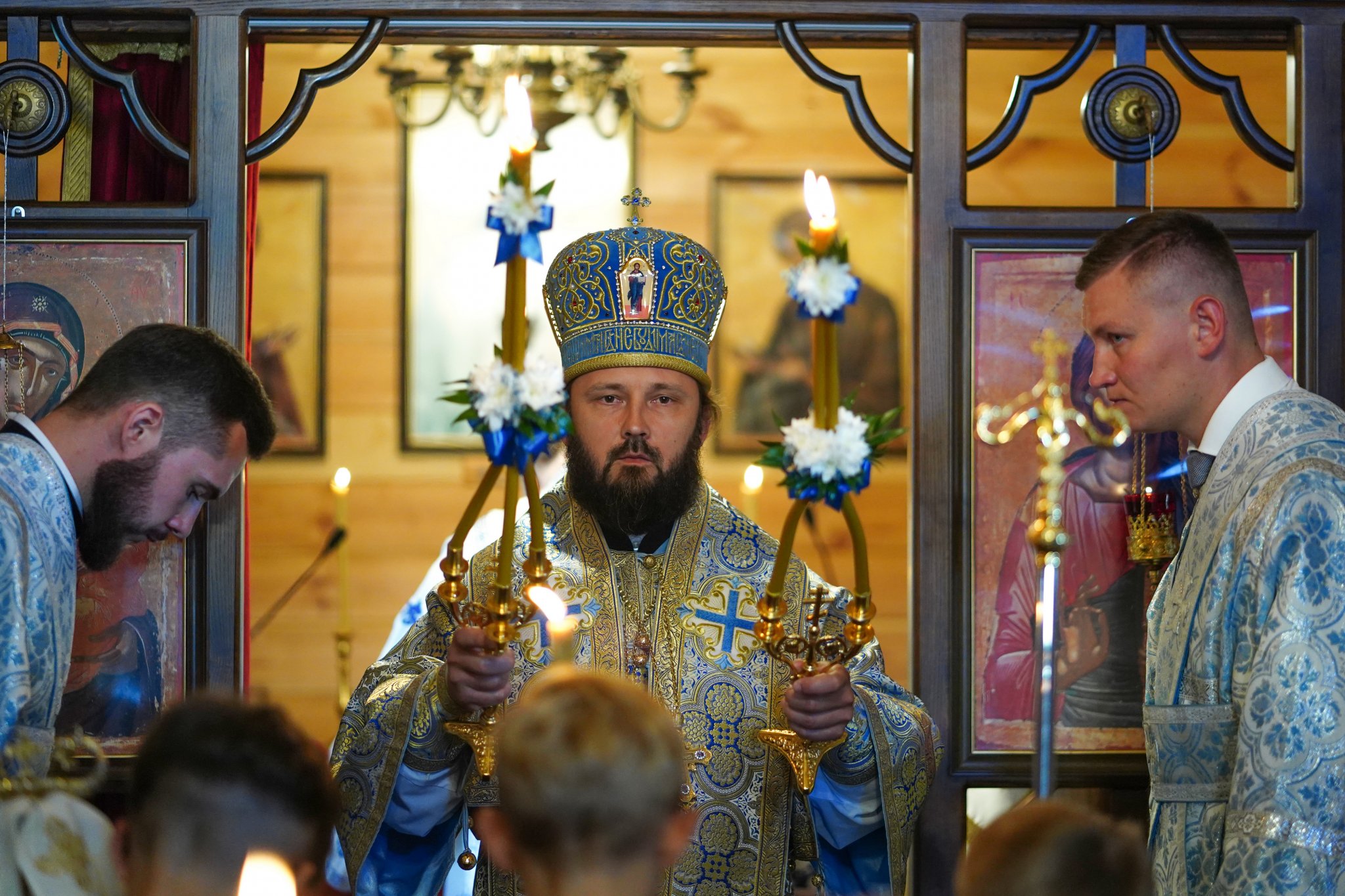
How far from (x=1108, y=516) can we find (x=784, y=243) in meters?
3.40

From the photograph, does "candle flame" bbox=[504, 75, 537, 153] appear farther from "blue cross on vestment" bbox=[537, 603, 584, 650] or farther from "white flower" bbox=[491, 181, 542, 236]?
"blue cross on vestment" bbox=[537, 603, 584, 650]

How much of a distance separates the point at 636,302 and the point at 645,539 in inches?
22.3

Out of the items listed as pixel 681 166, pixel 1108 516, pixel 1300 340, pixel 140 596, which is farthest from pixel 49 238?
pixel 681 166

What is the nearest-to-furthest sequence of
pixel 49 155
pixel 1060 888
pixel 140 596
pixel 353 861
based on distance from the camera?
pixel 1060 888
pixel 353 861
pixel 140 596
pixel 49 155

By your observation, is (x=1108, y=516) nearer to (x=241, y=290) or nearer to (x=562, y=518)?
(x=562, y=518)

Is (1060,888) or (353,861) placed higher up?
(1060,888)

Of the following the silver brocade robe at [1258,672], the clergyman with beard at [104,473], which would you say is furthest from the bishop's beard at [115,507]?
the silver brocade robe at [1258,672]

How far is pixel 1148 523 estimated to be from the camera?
3.86m


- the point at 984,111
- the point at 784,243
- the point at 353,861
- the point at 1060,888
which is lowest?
the point at 353,861

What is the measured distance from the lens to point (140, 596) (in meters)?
3.91

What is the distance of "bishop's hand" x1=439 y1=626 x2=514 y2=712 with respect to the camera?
2768mm

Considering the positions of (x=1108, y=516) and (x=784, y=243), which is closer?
(x=1108, y=516)

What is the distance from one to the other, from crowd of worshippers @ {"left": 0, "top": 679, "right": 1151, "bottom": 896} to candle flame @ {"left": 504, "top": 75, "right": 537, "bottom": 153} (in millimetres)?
794

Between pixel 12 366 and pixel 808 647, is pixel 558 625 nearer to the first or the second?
pixel 808 647
